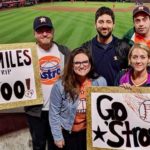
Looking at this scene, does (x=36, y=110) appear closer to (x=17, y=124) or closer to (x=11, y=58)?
(x=11, y=58)

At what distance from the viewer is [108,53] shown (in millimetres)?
5305

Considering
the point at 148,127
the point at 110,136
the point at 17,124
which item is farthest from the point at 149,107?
the point at 17,124

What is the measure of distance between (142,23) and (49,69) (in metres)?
1.40

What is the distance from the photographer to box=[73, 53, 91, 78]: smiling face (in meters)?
4.73

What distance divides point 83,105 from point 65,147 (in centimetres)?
63

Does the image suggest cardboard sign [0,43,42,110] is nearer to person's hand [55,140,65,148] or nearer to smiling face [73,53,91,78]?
person's hand [55,140,65,148]

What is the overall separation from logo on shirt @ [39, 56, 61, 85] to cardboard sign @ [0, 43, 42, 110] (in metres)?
0.12

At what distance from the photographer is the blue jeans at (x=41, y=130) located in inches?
212

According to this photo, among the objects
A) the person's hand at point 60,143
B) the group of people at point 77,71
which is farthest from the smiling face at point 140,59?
the person's hand at point 60,143

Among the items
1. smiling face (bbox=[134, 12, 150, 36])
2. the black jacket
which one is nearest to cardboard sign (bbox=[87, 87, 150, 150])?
the black jacket

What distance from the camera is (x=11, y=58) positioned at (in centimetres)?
540

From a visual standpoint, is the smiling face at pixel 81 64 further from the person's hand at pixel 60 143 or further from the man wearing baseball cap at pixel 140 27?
the man wearing baseball cap at pixel 140 27

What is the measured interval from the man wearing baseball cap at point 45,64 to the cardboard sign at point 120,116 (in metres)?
0.73

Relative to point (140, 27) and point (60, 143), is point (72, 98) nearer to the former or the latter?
point (60, 143)
